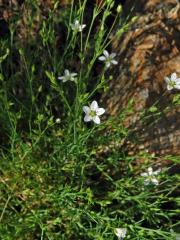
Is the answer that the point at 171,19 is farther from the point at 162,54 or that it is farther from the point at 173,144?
the point at 173,144

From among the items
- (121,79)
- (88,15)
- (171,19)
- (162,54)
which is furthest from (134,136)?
(88,15)

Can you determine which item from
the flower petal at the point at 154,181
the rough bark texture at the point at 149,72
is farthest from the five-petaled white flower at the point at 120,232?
the rough bark texture at the point at 149,72

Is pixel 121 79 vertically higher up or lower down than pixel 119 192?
higher up

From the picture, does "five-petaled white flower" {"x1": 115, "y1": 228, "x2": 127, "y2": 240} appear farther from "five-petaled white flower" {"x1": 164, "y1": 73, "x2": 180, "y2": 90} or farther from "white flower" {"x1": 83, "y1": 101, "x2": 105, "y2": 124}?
"five-petaled white flower" {"x1": 164, "y1": 73, "x2": 180, "y2": 90}

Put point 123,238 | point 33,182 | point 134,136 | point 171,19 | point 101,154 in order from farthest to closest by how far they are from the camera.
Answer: point 171,19 < point 101,154 < point 134,136 < point 33,182 < point 123,238

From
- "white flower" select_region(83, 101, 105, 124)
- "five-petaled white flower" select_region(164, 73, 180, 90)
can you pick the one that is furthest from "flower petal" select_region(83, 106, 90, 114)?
"five-petaled white flower" select_region(164, 73, 180, 90)

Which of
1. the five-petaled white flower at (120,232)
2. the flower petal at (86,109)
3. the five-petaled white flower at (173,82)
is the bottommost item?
the five-petaled white flower at (120,232)

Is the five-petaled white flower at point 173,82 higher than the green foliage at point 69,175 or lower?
higher

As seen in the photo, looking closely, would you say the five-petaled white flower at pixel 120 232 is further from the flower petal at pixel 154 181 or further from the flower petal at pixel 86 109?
the flower petal at pixel 86 109
